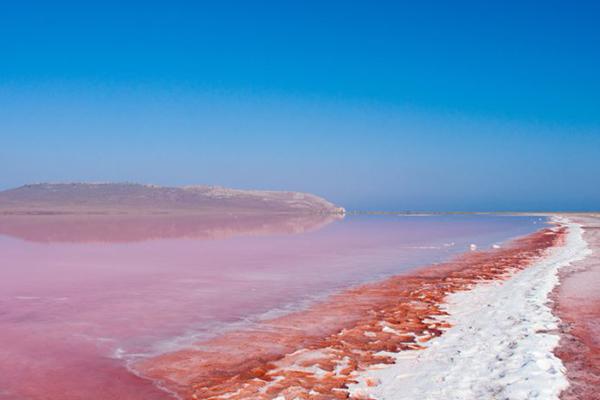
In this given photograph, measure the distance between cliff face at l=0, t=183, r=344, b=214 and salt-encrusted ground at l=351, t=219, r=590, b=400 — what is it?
9488 cm

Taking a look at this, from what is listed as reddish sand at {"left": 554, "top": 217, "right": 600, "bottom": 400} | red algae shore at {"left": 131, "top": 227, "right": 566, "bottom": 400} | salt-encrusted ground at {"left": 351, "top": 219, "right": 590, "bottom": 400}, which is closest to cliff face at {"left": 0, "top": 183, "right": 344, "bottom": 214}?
reddish sand at {"left": 554, "top": 217, "right": 600, "bottom": 400}

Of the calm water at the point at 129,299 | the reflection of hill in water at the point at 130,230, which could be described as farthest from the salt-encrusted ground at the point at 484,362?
→ the reflection of hill in water at the point at 130,230

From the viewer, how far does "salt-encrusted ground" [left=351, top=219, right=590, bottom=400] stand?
4465 millimetres

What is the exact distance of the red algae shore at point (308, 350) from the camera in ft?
15.7

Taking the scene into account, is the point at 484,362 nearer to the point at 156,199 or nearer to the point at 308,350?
the point at 308,350

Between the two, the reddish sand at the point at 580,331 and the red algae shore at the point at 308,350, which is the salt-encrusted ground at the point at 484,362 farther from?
the red algae shore at the point at 308,350

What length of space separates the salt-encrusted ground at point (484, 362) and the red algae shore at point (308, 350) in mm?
241

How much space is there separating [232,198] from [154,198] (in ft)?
56.7

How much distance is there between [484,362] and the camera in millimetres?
5230

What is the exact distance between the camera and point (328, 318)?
7.75 metres

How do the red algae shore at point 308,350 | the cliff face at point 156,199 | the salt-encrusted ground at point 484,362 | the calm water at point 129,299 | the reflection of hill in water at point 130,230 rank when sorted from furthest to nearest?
1. the cliff face at point 156,199
2. the reflection of hill in water at point 130,230
3. the calm water at point 129,299
4. the red algae shore at point 308,350
5. the salt-encrusted ground at point 484,362

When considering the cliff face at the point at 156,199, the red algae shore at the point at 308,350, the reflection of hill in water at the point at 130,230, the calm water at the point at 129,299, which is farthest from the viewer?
the cliff face at the point at 156,199

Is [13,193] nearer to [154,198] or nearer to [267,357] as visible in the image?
[154,198]

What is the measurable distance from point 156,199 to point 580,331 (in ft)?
379
